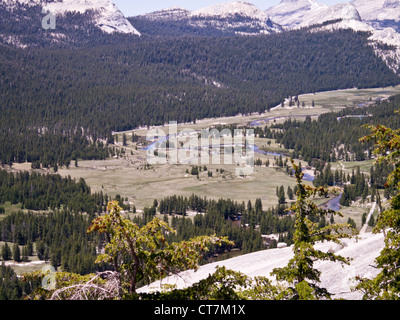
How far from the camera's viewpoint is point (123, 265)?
1015 inches

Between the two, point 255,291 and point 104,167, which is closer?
point 255,291

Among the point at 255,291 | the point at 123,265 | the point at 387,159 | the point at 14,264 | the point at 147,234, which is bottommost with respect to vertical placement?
the point at 14,264

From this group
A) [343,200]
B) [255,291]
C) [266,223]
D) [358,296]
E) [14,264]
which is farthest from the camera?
[343,200]

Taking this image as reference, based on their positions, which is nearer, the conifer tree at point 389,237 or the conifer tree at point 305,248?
the conifer tree at point 389,237

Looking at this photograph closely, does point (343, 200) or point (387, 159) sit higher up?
point (387, 159)

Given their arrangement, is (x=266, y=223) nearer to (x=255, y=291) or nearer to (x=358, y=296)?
(x=358, y=296)

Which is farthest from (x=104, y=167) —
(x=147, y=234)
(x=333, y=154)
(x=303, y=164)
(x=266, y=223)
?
(x=147, y=234)

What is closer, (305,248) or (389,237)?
(389,237)

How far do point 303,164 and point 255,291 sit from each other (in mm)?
139051

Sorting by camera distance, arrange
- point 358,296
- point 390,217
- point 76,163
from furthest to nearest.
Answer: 1. point 76,163
2. point 358,296
3. point 390,217

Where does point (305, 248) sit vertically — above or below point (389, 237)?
below

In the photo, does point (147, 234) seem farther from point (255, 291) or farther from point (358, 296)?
point (358, 296)

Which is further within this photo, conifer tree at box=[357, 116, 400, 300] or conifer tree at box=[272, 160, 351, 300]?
conifer tree at box=[272, 160, 351, 300]
